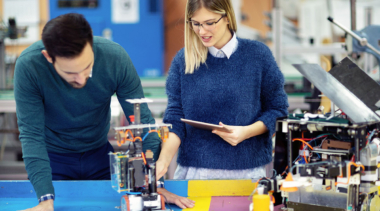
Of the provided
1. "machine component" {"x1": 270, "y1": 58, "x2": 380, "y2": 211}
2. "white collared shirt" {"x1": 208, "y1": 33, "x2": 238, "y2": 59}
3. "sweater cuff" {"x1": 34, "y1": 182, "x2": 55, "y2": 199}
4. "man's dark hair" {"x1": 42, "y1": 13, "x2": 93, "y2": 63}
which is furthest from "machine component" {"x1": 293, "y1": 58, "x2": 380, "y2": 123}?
"sweater cuff" {"x1": 34, "y1": 182, "x2": 55, "y2": 199}

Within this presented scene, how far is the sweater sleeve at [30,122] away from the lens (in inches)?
52.7

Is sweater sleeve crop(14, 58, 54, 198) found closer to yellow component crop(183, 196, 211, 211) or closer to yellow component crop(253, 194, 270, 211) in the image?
yellow component crop(183, 196, 211, 211)

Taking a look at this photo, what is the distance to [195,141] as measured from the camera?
5.27ft

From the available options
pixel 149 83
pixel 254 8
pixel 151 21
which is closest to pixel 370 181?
pixel 149 83

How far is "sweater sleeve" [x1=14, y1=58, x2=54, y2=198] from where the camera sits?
1338 millimetres

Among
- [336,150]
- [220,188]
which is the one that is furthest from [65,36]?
[336,150]

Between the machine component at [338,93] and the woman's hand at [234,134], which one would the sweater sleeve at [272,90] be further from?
the machine component at [338,93]

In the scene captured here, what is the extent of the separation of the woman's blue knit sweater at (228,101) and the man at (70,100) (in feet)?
0.59

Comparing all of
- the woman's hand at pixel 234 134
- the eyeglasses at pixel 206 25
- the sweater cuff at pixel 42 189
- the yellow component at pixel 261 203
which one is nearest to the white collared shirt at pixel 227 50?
the eyeglasses at pixel 206 25

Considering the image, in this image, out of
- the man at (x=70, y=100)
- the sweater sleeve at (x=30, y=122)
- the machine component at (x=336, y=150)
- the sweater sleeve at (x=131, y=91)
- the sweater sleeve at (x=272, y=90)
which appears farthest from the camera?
the sweater sleeve at (x=272, y=90)

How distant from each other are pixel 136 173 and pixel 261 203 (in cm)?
36

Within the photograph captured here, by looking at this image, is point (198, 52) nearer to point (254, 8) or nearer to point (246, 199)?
point (246, 199)

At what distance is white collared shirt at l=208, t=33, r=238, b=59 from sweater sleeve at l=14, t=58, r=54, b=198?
0.68m

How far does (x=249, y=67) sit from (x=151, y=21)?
3.94 metres
